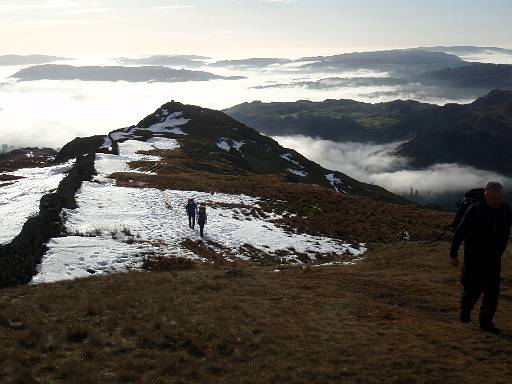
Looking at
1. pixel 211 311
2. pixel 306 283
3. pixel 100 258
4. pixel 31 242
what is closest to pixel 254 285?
pixel 306 283

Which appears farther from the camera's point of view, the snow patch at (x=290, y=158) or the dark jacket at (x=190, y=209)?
the snow patch at (x=290, y=158)

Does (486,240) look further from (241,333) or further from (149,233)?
(149,233)

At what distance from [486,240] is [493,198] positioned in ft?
3.71

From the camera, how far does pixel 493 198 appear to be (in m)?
11.6

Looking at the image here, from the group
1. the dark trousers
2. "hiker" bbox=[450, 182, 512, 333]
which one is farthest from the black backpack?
the dark trousers

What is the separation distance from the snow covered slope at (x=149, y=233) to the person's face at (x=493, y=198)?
1695 centimetres

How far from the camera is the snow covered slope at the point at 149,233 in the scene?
23.6 metres

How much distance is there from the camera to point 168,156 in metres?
79.4

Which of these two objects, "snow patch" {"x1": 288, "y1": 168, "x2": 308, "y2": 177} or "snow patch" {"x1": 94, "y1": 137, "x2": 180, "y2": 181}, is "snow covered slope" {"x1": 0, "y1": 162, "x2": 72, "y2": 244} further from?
"snow patch" {"x1": 288, "y1": 168, "x2": 308, "y2": 177}

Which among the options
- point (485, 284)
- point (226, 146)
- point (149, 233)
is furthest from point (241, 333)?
point (226, 146)

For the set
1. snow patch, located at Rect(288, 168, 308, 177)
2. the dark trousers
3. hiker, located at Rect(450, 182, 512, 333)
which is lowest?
snow patch, located at Rect(288, 168, 308, 177)

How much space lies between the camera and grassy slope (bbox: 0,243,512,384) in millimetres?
10547

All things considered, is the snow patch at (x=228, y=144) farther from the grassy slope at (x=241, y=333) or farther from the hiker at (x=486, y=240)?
the hiker at (x=486, y=240)

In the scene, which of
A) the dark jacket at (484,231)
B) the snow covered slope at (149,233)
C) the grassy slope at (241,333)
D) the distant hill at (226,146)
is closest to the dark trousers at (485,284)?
the dark jacket at (484,231)
